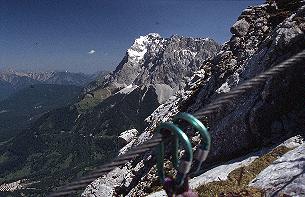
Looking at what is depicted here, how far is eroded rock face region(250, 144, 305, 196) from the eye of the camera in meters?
13.8

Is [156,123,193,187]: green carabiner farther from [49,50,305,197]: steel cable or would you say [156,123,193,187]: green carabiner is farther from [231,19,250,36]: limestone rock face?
[231,19,250,36]: limestone rock face

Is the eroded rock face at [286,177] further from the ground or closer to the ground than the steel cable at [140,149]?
closer to the ground

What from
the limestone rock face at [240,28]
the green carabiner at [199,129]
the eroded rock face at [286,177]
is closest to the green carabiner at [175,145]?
the green carabiner at [199,129]

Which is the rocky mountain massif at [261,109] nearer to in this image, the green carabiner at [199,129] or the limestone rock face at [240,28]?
the limestone rock face at [240,28]

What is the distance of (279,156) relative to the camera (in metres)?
18.8

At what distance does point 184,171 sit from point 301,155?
13088 millimetres

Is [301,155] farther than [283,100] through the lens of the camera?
No

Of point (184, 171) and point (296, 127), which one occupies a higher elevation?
point (184, 171)

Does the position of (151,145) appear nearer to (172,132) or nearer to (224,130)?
(172,132)

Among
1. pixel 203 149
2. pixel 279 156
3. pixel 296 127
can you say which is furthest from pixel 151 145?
pixel 296 127

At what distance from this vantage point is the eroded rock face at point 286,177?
45.1 ft

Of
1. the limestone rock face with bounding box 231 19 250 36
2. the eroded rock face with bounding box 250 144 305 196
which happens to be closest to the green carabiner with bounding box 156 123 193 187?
the eroded rock face with bounding box 250 144 305 196

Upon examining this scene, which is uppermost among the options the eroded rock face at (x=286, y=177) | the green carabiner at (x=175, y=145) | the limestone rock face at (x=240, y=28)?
the limestone rock face at (x=240, y=28)

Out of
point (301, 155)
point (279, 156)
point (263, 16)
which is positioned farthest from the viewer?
point (263, 16)
